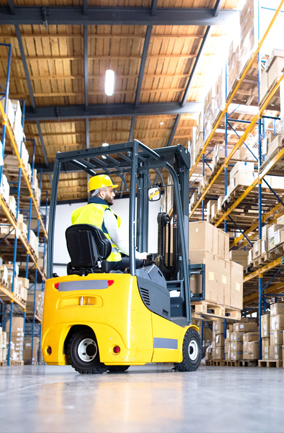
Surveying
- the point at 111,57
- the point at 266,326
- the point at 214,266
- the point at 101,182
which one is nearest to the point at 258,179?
the point at 266,326

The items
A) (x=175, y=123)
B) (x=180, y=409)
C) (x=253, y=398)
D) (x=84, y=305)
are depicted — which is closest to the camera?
(x=180, y=409)

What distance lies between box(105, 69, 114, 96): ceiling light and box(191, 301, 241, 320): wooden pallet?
8100 millimetres

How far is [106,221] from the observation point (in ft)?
13.7

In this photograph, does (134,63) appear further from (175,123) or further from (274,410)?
(274,410)

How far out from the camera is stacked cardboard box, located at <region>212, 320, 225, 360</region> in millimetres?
11289

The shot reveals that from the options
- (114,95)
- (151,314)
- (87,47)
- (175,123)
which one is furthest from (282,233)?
(175,123)

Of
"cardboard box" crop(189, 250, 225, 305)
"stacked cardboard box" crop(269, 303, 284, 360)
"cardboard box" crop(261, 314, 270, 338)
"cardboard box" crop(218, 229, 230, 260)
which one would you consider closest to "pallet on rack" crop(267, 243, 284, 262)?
"stacked cardboard box" crop(269, 303, 284, 360)

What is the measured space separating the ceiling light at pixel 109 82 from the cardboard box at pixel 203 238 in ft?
24.3

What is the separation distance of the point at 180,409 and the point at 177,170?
414 cm

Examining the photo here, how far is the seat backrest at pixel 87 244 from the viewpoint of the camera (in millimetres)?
3979

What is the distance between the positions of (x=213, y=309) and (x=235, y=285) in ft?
2.05

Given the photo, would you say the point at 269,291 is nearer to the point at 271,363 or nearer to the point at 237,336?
the point at 237,336

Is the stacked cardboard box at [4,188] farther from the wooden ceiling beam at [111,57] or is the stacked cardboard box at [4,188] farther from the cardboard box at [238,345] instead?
the cardboard box at [238,345]

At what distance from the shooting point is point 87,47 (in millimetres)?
11594
